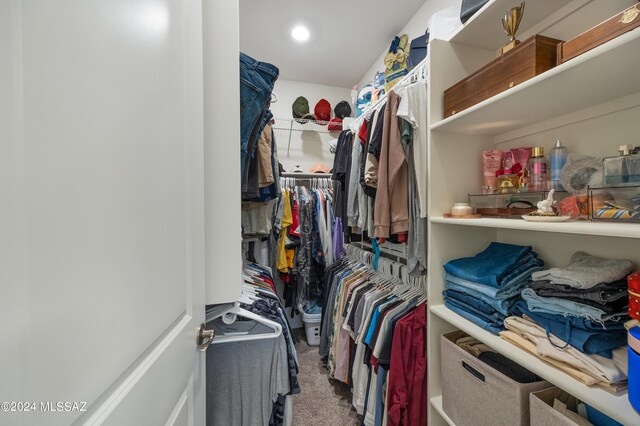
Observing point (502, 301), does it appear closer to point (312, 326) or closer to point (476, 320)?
point (476, 320)

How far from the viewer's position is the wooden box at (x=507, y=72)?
713 millimetres

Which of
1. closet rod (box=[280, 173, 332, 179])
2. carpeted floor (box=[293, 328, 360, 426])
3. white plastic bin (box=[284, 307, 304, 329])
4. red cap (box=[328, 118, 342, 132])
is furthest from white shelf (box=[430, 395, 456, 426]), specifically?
red cap (box=[328, 118, 342, 132])

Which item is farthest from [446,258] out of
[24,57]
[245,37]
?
[245,37]

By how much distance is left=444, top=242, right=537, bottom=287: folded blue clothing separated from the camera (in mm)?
897

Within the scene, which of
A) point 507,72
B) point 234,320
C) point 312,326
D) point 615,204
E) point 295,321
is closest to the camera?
point 615,204

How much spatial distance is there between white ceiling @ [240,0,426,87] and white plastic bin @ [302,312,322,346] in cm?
249

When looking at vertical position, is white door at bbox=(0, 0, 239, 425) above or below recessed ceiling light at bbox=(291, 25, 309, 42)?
below

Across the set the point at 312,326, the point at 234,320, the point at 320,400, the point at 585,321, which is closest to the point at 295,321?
the point at 312,326

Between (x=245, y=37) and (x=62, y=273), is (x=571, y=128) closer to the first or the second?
(x=62, y=273)

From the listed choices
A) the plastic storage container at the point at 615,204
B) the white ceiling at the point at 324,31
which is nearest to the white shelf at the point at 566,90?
the plastic storage container at the point at 615,204

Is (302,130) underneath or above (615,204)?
above

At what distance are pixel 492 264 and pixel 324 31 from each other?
209 cm

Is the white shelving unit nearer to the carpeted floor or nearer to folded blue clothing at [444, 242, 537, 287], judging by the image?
folded blue clothing at [444, 242, 537, 287]

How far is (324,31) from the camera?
2.05 metres
